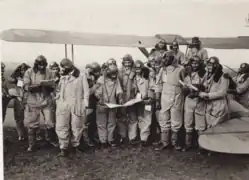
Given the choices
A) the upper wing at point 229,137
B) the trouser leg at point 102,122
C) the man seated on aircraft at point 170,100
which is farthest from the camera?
the trouser leg at point 102,122

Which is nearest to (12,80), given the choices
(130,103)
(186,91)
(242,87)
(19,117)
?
(19,117)

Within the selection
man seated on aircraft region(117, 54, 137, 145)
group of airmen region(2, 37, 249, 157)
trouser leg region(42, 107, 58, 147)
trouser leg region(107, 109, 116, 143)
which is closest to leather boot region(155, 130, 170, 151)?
group of airmen region(2, 37, 249, 157)

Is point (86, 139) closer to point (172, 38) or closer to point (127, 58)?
point (127, 58)

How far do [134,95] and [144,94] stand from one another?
0.15 ft

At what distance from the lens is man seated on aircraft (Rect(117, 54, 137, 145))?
2.09 metres

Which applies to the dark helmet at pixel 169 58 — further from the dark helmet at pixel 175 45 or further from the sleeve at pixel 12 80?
the sleeve at pixel 12 80

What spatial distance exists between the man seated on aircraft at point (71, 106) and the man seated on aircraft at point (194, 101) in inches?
16.7

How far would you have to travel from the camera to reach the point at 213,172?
1.90 m

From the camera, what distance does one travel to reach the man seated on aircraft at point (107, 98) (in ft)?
6.81

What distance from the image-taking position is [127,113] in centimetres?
214

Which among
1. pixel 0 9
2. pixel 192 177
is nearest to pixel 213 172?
pixel 192 177

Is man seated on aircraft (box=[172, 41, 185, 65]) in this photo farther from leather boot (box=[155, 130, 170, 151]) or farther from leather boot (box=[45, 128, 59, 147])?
leather boot (box=[45, 128, 59, 147])

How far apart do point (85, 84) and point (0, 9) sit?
46 centimetres

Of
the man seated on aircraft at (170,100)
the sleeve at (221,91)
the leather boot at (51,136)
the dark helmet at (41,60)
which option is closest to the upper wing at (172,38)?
the man seated on aircraft at (170,100)
